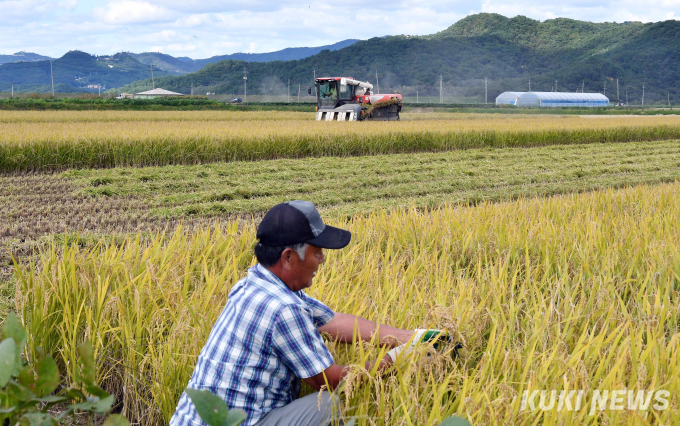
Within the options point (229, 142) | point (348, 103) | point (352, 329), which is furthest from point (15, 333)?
point (348, 103)

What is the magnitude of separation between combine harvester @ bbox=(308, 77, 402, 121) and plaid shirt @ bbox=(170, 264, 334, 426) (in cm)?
1941

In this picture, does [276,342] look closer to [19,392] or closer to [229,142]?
[19,392]

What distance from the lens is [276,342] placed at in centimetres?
180

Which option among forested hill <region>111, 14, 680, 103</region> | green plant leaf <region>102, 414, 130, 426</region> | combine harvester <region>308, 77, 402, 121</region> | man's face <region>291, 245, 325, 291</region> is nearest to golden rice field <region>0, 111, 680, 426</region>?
man's face <region>291, 245, 325, 291</region>

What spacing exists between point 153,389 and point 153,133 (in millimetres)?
10475

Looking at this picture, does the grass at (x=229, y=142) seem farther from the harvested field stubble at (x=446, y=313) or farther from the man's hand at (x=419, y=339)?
the man's hand at (x=419, y=339)

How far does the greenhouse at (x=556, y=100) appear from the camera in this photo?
63.1 meters

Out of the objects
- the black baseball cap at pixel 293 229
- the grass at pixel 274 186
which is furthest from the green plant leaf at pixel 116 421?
the grass at pixel 274 186

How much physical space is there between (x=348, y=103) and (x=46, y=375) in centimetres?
2291

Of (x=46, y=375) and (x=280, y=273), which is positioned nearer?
(x=46, y=375)

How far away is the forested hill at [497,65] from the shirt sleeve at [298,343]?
82.2 meters

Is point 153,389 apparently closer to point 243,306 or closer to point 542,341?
point 243,306

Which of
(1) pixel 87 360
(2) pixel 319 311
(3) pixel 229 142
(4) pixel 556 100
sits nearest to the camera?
(1) pixel 87 360

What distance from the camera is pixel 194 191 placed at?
851 centimetres
